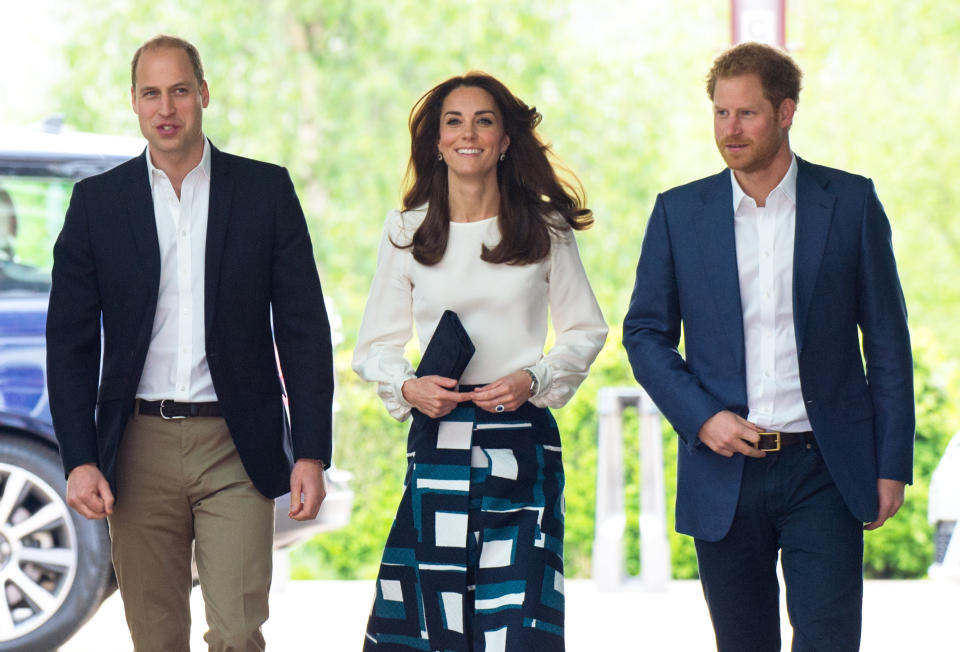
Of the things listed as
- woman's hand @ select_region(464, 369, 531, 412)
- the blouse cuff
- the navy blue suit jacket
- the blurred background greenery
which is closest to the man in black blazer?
the blouse cuff

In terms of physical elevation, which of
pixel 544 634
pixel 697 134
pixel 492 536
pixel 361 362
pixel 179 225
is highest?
pixel 697 134

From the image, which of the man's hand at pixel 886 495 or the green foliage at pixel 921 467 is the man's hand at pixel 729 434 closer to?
the man's hand at pixel 886 495

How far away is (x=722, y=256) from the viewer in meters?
3.78

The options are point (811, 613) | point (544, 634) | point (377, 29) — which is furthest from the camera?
point (377, 29)

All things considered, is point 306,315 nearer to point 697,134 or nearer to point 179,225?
point 179,225

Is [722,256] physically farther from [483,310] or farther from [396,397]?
[396,397]

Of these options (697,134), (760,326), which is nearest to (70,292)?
(760,326)

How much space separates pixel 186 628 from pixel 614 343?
6114mm

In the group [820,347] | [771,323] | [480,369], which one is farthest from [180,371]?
[820,347]

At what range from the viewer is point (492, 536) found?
397cm

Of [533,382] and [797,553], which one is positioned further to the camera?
[533,382]

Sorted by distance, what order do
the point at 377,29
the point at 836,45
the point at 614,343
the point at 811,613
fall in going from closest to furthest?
the point at 811,613 → the point at 614,343 → the point at 377,29 → the point at 836,45

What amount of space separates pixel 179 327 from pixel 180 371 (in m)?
0.11

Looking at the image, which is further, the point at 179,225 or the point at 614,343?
the point at 614,343
